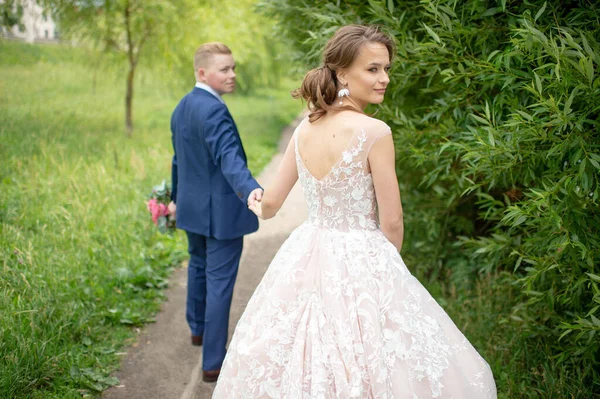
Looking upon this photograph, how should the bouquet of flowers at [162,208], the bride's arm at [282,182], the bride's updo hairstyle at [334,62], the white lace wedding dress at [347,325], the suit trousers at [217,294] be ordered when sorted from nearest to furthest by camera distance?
1. the white lace wedding dress at [347,325]
2. the bride's updo hairstyle at [334,62]
3. the bride's arm at [282,182]
4. the suit trousers at [217,294]
5. the bouquet of flowers at [162,208]

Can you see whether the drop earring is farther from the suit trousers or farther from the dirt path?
the dirt path

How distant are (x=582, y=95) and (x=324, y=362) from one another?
6.21ft

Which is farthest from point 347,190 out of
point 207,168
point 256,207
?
point 207,168

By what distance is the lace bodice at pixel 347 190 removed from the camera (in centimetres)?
271

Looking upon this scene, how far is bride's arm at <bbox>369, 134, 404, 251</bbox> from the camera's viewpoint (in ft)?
8.86

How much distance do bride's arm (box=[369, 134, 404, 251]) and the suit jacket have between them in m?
1.37

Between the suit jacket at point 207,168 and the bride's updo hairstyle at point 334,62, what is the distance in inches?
44.9

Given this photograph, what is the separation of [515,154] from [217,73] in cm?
202

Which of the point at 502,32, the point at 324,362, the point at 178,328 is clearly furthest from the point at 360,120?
the point at 178,328

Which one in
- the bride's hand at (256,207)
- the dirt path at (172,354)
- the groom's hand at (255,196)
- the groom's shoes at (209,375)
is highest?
the groom's hand at (255,196)

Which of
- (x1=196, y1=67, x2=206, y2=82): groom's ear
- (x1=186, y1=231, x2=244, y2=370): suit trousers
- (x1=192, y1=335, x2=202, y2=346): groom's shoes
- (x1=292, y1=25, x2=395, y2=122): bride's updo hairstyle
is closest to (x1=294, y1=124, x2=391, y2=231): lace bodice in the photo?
(x1=292, y1=25, x2=395, y2=122): bride's updo hairstyle

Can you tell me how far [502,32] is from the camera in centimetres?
384

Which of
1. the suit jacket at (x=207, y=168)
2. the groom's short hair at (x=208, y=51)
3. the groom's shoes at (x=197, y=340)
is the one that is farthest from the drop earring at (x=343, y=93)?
the groom's shoes at (x=197, y=340)

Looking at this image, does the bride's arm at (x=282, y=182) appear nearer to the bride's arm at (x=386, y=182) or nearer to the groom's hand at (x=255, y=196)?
the groom's hand at (x=255, y=196)
